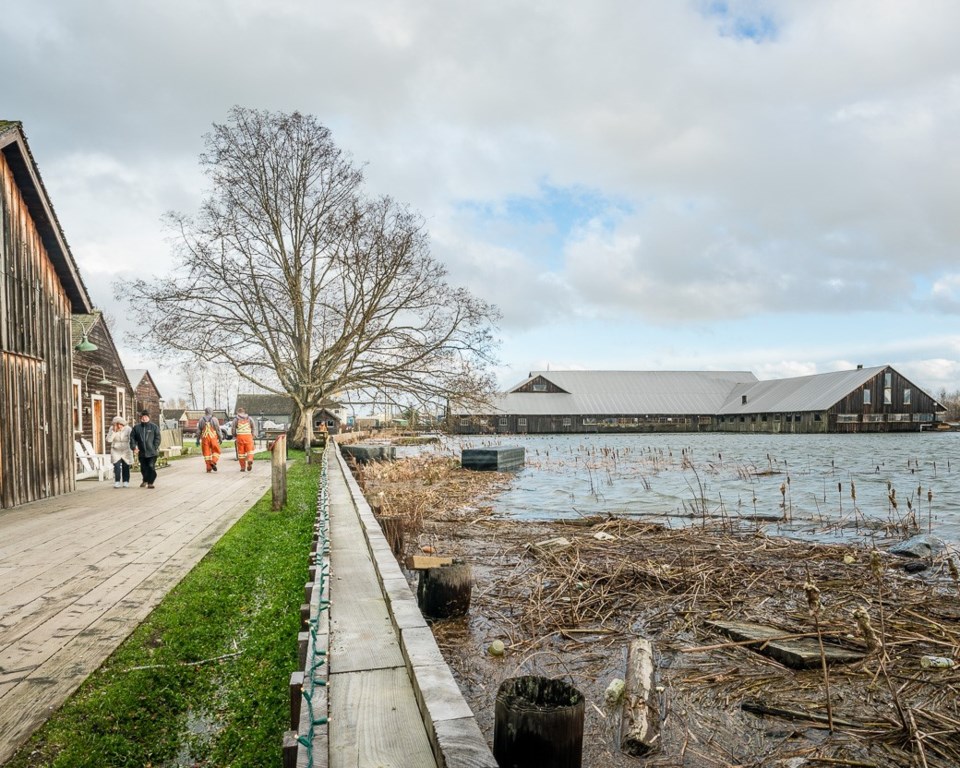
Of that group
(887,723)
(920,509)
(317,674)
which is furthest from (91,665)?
(920,509)

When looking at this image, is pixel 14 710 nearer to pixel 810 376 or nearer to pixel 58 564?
pixel 58 564

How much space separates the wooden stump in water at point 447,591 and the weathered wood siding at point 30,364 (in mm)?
8655

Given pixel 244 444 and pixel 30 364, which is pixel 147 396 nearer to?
pixel 244 444

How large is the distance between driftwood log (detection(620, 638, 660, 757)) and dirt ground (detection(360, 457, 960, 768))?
6 centimetres

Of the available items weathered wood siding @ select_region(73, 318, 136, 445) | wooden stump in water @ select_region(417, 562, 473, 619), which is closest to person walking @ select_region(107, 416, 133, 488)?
weathered wood siding @ select_region(73, 318, 136, 445)

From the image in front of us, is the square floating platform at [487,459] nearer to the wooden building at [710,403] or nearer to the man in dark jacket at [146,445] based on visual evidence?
the man in dark jacket at [146,445]

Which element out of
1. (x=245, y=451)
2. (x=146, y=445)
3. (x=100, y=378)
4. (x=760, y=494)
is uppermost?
(x=100, y=378)

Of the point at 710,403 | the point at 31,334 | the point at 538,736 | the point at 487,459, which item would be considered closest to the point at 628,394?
the point at 710,403

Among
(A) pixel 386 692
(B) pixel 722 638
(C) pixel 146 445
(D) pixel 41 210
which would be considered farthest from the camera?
(C) pixel 146 445

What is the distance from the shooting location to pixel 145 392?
36469mm

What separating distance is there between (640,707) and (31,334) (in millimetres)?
12401

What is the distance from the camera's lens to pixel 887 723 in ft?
14.3

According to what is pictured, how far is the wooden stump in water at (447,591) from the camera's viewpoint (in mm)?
6551

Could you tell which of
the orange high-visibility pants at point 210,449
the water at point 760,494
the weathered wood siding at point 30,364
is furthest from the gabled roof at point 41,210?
the water at point 760,494
